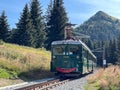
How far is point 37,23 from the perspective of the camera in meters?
67.2

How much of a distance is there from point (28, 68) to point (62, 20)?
37.4 metres

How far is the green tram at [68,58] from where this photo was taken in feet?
102

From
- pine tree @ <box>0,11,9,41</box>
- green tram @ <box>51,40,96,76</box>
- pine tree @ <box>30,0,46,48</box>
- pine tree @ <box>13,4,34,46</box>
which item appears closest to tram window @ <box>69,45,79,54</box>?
green tram @ <box>51,40,96,76</box>

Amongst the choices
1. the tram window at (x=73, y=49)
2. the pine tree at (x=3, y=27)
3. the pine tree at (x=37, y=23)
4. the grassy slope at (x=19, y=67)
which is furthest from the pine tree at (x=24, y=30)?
the tram window at (x=73, y=49)

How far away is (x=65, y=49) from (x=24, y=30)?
A: 2806cm

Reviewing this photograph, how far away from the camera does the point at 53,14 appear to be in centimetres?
7094

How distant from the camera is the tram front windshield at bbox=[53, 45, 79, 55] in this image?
31438mm

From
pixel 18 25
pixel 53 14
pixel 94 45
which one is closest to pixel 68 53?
pixel 18 25

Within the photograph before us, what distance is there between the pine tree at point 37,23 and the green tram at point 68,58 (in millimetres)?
33475

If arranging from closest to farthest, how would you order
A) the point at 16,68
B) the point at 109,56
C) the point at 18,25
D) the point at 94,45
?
the point at 16,68
the point at 18,25
the point at 109,56
the point at 94,45

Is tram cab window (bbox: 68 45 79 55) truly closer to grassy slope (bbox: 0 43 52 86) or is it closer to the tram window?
the tram window

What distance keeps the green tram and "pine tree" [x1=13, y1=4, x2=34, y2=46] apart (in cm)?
2705

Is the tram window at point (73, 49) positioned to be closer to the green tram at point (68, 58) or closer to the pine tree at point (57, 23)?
the green tram at point (68, 58)

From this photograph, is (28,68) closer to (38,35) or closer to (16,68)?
(16,68)
